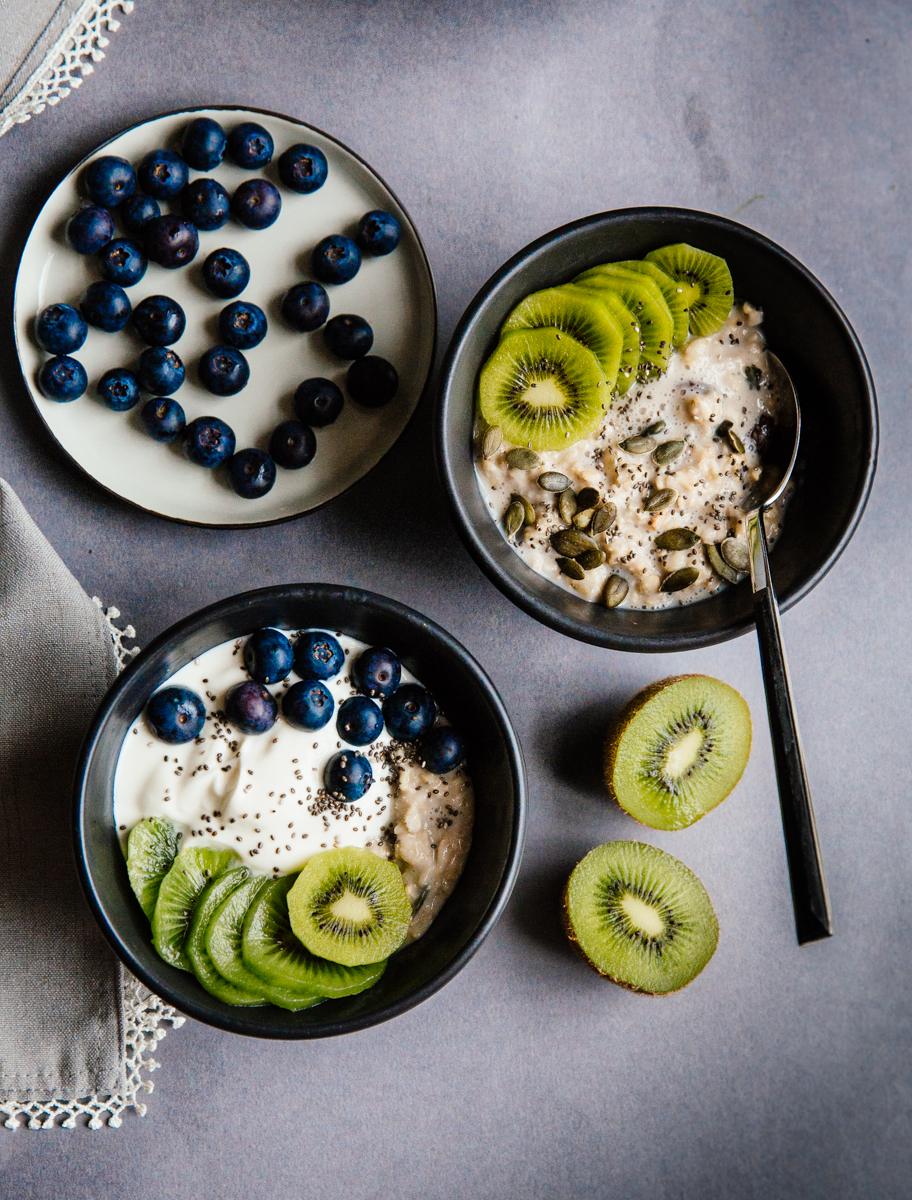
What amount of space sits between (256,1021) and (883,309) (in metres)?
2.01

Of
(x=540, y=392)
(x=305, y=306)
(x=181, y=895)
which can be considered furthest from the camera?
(x=305, y=306)

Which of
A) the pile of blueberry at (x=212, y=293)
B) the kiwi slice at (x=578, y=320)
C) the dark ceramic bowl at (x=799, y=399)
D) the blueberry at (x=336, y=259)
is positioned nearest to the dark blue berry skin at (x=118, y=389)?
the pile of blueberry at (x=212, y=293)

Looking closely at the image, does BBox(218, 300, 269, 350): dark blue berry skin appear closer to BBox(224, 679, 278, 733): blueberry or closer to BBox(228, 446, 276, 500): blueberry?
BBox(228, 446, 276, 500): blueberry

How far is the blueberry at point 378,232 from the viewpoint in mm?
1890

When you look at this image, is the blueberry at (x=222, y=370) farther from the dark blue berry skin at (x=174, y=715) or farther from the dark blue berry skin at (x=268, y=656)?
the dark blue berry skin at (x=174, y=715)

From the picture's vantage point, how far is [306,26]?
2.02 meters

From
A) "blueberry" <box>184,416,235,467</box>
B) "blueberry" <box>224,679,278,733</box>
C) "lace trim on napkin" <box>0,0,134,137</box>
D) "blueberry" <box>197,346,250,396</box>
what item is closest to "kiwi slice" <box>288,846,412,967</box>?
"blueberry" <box>224,679,278,733</box>

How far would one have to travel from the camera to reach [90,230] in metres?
1.82

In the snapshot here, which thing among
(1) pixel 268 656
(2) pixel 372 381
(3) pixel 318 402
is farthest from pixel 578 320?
(1) pixel 268 656

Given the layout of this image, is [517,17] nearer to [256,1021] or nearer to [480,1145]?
[256,1021]

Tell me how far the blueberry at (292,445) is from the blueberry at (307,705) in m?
0.46

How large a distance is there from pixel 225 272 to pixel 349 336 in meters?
0.27

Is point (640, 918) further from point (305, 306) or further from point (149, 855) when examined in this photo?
point (305, 306)

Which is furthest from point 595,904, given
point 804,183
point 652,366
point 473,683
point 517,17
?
point 517,17
